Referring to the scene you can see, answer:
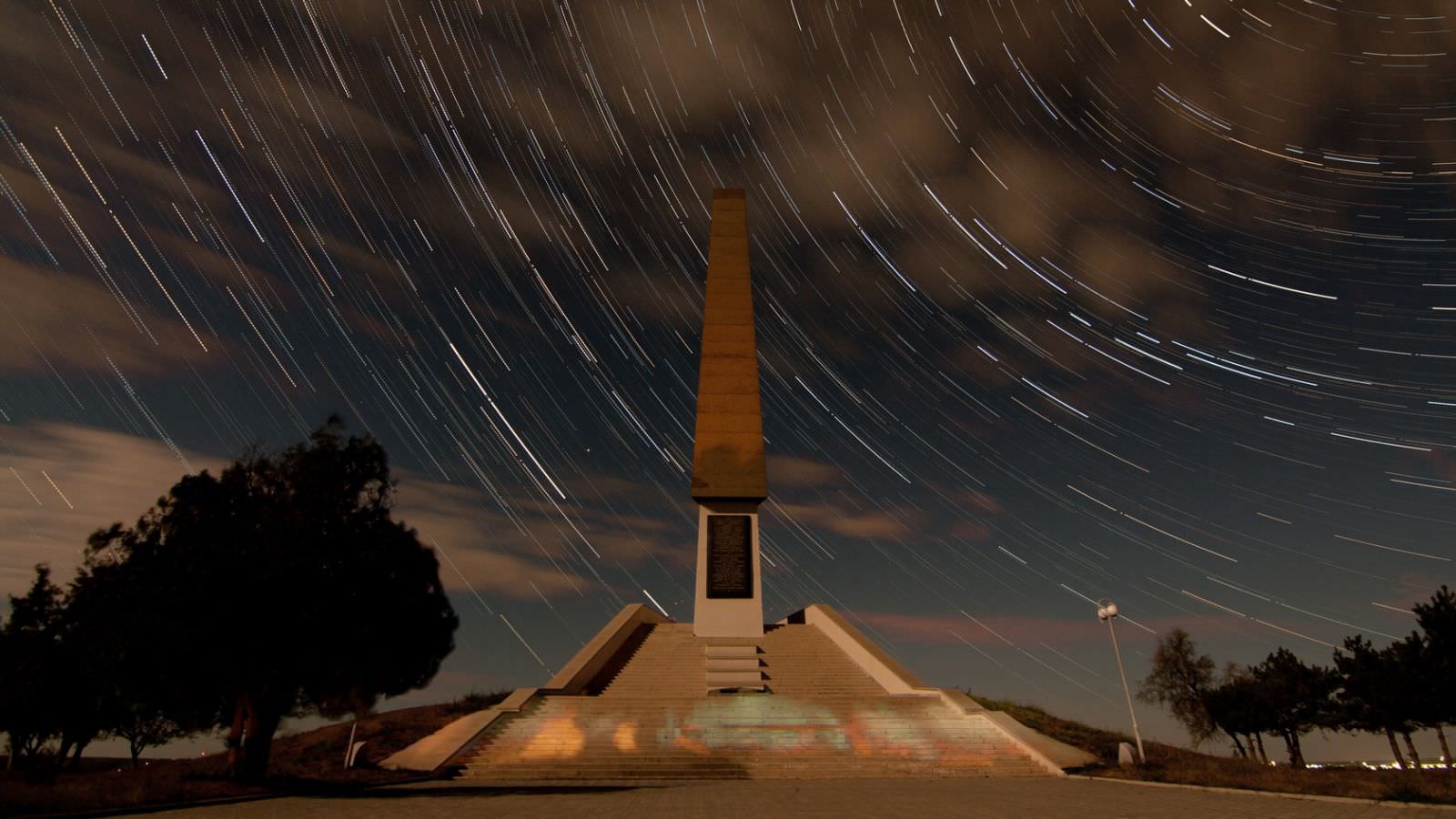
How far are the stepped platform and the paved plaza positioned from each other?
151 centimetres

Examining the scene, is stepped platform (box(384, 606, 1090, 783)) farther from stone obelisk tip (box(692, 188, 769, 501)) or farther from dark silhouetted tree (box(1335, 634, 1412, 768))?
dark silhouetted tree (box(1335, 634, 1412, 768))

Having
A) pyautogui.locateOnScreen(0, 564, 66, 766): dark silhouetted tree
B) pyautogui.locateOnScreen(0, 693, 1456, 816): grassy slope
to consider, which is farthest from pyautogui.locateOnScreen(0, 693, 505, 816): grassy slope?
pyautogui.locateOnScreen(0, 564, 66, 766): dark silhouetted tree

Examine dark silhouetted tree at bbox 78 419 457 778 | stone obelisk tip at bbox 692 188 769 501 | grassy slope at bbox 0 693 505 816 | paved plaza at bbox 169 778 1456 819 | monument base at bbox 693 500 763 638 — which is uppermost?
stone obelisk tip at bbox 692 188 769 501

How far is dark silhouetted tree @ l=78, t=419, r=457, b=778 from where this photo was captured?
12289 mm

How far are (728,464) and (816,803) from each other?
18.3 m

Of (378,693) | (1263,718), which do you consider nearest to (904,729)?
(378,693)

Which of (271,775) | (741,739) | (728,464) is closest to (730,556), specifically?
(728,464)

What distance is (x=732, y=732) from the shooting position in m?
16.2

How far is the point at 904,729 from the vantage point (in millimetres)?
16469

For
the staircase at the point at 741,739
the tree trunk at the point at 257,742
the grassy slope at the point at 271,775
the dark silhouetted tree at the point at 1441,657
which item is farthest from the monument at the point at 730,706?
the dark silhouetted tree at the point at 1441,657

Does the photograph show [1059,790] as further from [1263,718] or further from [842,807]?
[1263,718]

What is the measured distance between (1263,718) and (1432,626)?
9999 mm

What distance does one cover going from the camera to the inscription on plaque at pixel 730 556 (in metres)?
27.0

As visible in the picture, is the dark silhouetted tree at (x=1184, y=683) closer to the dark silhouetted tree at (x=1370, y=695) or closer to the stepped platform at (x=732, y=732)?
the dark silhouetted tree at (x=1370, y=695)
